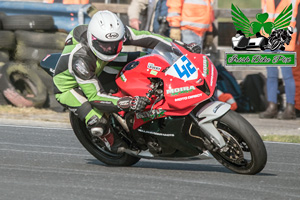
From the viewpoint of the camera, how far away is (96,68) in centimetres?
689

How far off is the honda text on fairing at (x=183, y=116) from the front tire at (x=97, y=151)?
A: 348 millimetres

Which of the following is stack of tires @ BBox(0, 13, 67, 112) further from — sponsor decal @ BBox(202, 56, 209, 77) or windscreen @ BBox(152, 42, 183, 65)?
sponsor decal @ BBox(202, 56, 209, 77)

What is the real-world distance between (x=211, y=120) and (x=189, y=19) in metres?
5.92

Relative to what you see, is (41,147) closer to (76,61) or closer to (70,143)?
(70,143)

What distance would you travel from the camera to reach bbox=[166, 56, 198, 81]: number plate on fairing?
644 cm

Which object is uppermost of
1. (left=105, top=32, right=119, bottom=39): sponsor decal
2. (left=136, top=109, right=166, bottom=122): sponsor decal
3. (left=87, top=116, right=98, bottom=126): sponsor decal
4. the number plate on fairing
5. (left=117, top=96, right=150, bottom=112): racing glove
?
(left=105, top=32, right=119, bottom=39): sponsor decal

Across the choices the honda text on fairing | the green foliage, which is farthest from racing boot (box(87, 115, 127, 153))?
the green foliage

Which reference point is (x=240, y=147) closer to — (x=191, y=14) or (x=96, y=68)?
(x=96, y=68)

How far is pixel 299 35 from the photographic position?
12258 mm

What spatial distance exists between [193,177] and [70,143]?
2781mm

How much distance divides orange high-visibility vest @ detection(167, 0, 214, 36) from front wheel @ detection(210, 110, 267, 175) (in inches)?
217

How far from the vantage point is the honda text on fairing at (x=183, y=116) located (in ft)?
20.9

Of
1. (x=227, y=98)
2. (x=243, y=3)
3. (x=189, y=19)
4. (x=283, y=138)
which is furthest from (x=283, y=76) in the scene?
(x=243, y=3)

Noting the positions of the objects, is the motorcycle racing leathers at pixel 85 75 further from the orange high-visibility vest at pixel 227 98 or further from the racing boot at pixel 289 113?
the orange high-visibility vest at pixel 227 98
